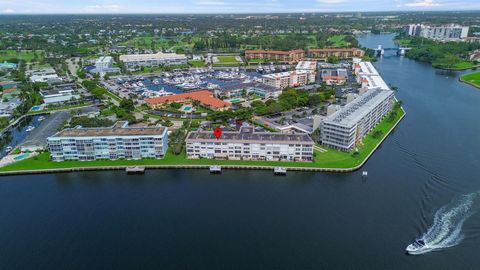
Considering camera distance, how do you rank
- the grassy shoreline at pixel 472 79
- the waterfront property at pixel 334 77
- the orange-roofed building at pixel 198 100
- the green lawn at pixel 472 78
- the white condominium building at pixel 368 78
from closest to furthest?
the orange-roofed building at pixel 198 100
the white condominium building at pixel 368 78
the grassy shoreline at pixel 472 79
the waterfront property at pixel 334 77
the green lawn at pixel 472 78

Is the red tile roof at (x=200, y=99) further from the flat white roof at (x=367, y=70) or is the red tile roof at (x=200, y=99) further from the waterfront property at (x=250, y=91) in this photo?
the flat white roof at (x=367, y=70)

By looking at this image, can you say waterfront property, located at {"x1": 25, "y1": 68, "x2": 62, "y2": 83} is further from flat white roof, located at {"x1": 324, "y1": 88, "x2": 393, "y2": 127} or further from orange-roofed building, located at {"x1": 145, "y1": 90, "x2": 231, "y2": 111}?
flat white roof, located at {"x1": 324, "y1": 88, "x2": 393, "y2": 127}

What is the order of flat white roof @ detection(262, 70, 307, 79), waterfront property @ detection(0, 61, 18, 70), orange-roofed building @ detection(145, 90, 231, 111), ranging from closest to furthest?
orange-roofed building @ detection(145, 90, 231, 111)
flat white roof @ detection(262, 70, 307, 79)
waterfront property @ detection(0, 61, 18, 70)

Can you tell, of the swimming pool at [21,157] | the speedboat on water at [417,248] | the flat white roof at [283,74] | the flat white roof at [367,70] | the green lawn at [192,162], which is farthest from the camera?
the flat white roof at [367,70]

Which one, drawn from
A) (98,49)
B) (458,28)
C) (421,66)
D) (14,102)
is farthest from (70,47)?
(458,28)

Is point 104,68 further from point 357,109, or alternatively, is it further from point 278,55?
point 357,109

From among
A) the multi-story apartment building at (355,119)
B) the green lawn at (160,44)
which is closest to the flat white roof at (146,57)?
the green lawn at (160,44)

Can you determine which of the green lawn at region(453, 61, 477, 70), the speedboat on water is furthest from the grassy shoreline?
the speedboat on water
